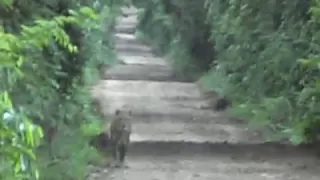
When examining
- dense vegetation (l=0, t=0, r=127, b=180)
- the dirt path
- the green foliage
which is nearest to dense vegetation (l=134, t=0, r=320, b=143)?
the dirt path

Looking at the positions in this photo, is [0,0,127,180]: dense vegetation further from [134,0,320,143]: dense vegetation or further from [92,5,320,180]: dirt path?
[134,0,320,143]: dense vegetation

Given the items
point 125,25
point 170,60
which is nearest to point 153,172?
point 170,60

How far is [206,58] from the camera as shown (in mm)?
15664

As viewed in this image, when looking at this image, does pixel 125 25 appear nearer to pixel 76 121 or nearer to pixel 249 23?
pixel 249 23

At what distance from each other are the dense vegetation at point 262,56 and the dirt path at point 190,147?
0.36 metres

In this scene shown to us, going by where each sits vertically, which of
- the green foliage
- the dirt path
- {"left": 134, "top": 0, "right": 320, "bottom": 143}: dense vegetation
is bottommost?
the dirt path

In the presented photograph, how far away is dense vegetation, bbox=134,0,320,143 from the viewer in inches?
355

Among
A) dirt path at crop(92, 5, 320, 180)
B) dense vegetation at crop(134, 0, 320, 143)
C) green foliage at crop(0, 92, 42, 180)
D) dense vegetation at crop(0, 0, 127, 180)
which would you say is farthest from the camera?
dense vegetation at crop(134, 0, 320, 143)

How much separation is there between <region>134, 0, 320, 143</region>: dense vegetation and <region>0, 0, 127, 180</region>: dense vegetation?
2790 millimetres

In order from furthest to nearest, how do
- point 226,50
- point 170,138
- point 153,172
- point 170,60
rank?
point 170,60 < point 226,50 < point 170,138 < point 153,172

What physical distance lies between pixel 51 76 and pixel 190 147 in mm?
3800

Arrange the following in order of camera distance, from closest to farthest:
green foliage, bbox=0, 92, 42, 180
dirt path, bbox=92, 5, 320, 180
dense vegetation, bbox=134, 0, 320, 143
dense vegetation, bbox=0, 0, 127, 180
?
green foliage, bbox=0, 92, 42, 180 → dense vegetation, bbox=0, 0, 127, 180 → dirt path, bbox=92, 5, 320, 180 → dense vegetation, bbox=134, 0, 320, 143

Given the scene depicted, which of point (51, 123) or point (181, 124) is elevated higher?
point (51, 123)

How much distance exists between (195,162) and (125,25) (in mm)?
16961
